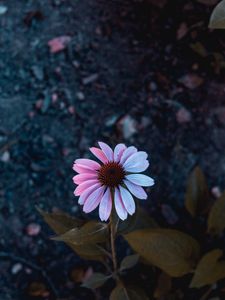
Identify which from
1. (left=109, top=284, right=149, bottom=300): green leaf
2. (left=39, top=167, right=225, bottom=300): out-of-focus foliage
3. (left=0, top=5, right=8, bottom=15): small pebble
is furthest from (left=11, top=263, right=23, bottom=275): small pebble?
(left=0, top=5, right=8, bottom=15): small pebble

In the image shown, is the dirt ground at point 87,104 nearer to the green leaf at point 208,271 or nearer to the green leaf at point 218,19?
the green leaf at point 208,271

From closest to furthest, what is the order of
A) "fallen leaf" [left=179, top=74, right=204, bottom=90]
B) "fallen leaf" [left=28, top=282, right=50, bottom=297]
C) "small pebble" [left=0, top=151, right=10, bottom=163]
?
"fallen leaf" [left=28, top=282, right=50, bottom=297] < "small pebble" [left=0, top=151, right=10, bottom=163] < "fallen leaf" [left=179, top=74, right=204, bottom=90]

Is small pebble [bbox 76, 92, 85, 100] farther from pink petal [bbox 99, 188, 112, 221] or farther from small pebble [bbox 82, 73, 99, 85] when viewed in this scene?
pink petal [bbox 99, 188, 112, 221]

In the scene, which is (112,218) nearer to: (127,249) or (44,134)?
(127,249)

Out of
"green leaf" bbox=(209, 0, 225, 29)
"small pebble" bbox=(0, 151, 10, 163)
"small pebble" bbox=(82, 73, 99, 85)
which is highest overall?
"green leaf" bbox=(209, 0, 225, 29)

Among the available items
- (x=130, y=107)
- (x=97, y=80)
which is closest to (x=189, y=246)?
(x=130, y=107)

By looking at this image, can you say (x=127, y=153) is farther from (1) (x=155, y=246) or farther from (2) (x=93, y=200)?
(1) (x=155, y=246)
